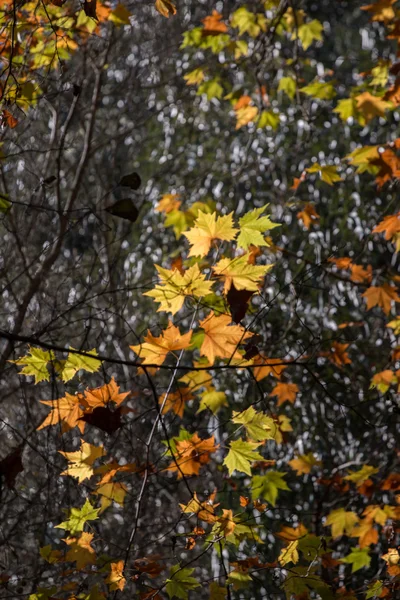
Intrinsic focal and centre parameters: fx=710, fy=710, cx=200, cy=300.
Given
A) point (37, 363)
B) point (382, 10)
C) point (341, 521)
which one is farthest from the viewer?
point (382, 10)

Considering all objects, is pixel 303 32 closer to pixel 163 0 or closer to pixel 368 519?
pixel 163 0

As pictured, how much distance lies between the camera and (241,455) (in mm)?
2076

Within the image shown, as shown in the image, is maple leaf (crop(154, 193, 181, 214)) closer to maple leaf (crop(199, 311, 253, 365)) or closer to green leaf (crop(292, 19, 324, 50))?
green leaf (crop(292, 19, 324, 50))

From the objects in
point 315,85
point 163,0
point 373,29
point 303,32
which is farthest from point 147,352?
point 373,29

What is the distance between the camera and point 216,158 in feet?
20.0

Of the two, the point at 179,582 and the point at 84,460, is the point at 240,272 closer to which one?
the point at 84,460

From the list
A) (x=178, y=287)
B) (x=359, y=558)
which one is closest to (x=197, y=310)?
(x=178, y=287)

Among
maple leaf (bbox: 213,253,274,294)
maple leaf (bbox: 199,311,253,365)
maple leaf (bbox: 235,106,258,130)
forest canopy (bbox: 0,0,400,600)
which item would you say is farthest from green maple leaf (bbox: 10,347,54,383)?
maple leaf (bbox: 235,106,258,130)

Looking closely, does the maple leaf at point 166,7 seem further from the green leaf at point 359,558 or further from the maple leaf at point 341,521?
the green leaf at point 359,558

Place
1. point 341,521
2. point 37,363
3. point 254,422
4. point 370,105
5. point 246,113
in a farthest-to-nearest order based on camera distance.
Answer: point 246,113 → point 370,105 → point 341,521 → point 37,363 → point 254,422

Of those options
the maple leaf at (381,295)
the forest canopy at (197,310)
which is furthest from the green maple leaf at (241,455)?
the maple leaf at (381,295)

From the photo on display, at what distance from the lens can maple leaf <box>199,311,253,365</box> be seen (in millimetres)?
1938

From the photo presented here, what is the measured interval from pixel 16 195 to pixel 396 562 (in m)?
3.56

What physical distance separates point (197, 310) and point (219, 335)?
0.10 m
